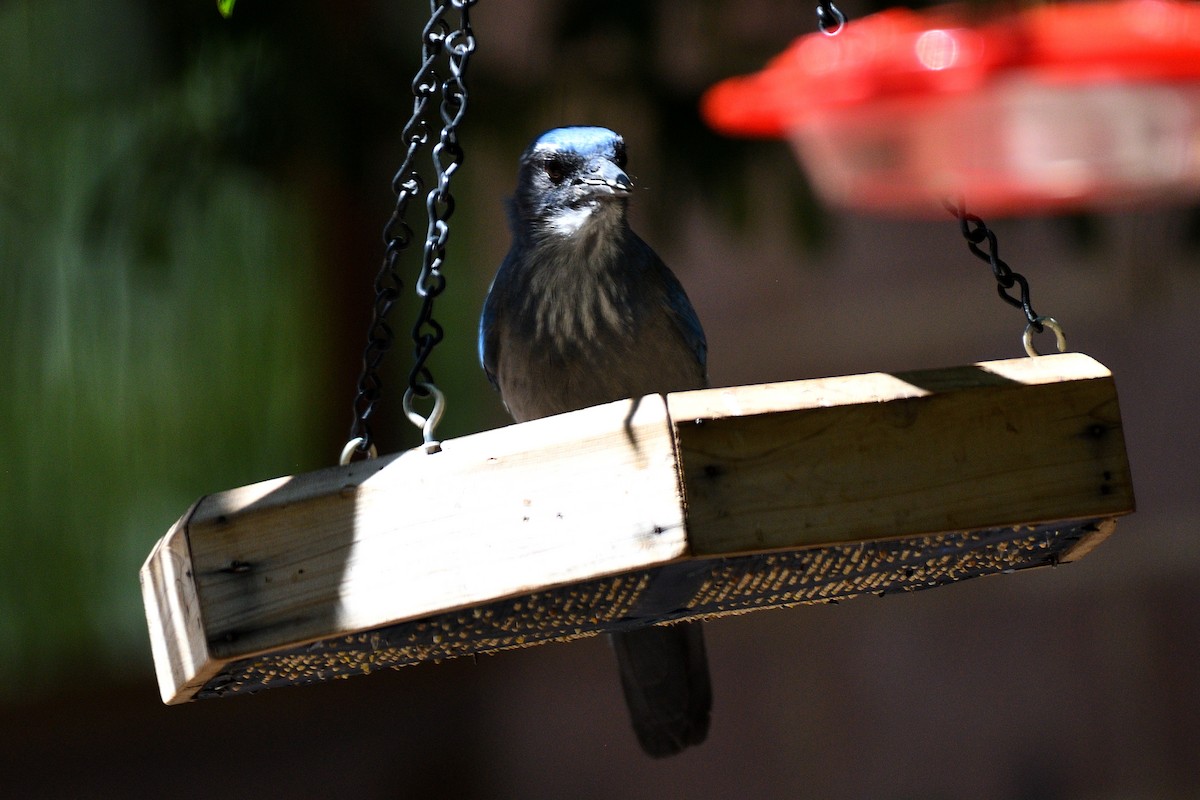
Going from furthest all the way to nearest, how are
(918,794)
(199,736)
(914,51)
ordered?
(199,736) < (918,794) < (914,51)

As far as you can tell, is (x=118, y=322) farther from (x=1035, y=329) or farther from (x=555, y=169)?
(x=1035, y=329)

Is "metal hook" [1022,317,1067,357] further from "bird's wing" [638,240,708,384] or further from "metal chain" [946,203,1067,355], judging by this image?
"bird's wing" [638,240,708,384]

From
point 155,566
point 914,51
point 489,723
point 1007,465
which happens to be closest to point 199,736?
point 489,723

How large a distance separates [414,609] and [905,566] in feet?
1.99

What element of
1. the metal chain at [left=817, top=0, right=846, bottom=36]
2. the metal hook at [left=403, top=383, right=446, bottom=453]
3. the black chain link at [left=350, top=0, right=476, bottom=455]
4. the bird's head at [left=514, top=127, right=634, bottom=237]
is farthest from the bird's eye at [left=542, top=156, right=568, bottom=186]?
the metal hook at [left=403, top=383, right=446, bottom=453]

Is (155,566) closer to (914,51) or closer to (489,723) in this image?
(914,51)

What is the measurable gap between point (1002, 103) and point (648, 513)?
1.73 feet

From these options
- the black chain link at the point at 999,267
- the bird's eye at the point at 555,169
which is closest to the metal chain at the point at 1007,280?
the black chain link at the point at 999,267

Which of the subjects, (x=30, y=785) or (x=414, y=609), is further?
(x=30, y=785)

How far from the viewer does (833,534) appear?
148 centimetres

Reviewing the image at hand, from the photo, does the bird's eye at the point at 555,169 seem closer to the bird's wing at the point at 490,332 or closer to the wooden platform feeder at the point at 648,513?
the bird's wing at the point at 490,332

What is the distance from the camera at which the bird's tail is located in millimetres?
2307

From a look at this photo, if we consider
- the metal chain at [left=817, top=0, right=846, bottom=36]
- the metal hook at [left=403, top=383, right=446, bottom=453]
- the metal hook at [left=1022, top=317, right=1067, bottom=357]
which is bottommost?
the metal hook at [left=1022, top=317, right=1067, bottom=357]

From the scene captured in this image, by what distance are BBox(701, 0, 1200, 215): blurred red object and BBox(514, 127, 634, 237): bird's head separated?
1.01m
